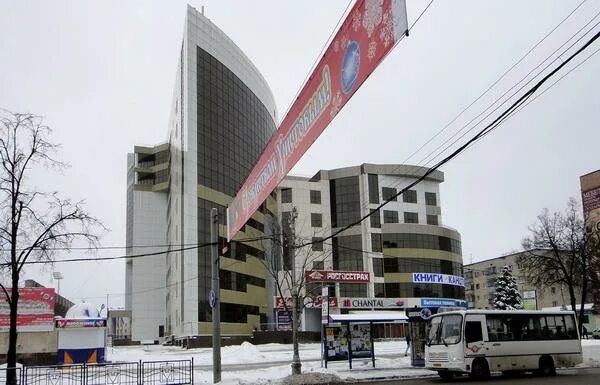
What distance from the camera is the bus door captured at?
22.3 m

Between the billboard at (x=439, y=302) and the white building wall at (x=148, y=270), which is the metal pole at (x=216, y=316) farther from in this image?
the white building wall at (x=148, y=270)

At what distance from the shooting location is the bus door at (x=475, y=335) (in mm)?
22297

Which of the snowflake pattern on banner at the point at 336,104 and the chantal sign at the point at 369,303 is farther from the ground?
the snowflake pattern on banner at the point at 336,104

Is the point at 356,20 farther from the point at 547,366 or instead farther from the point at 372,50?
the point at 547,366

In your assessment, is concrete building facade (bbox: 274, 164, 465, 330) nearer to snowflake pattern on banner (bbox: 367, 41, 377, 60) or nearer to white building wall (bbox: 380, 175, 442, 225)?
white building wall (bbox: 380, 175, 442, 225)

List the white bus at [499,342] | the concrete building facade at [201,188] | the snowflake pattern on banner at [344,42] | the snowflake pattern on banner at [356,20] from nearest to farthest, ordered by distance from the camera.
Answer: the snowflake pattern on banner at [356,20] → the snowflake pattern on banner at [344,42] → the white bus at [499,342] → the concrete building facade at [201,188]

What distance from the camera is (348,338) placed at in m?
27.5

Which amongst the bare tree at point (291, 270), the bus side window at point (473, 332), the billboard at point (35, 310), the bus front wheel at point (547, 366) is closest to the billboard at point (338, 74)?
the bus side window at point (473, 332)

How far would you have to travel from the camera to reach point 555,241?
152 feet

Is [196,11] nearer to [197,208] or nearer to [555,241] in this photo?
[197,208]

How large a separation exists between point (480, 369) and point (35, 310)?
1001 inches

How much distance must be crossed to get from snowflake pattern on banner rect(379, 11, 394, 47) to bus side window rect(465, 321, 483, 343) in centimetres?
1614

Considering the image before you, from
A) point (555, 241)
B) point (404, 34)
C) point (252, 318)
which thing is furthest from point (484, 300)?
point (404, 34)

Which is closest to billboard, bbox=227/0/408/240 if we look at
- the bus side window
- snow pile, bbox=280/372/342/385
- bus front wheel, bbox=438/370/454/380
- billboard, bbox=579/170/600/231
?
snow pile, bbox=280/372/342/385
